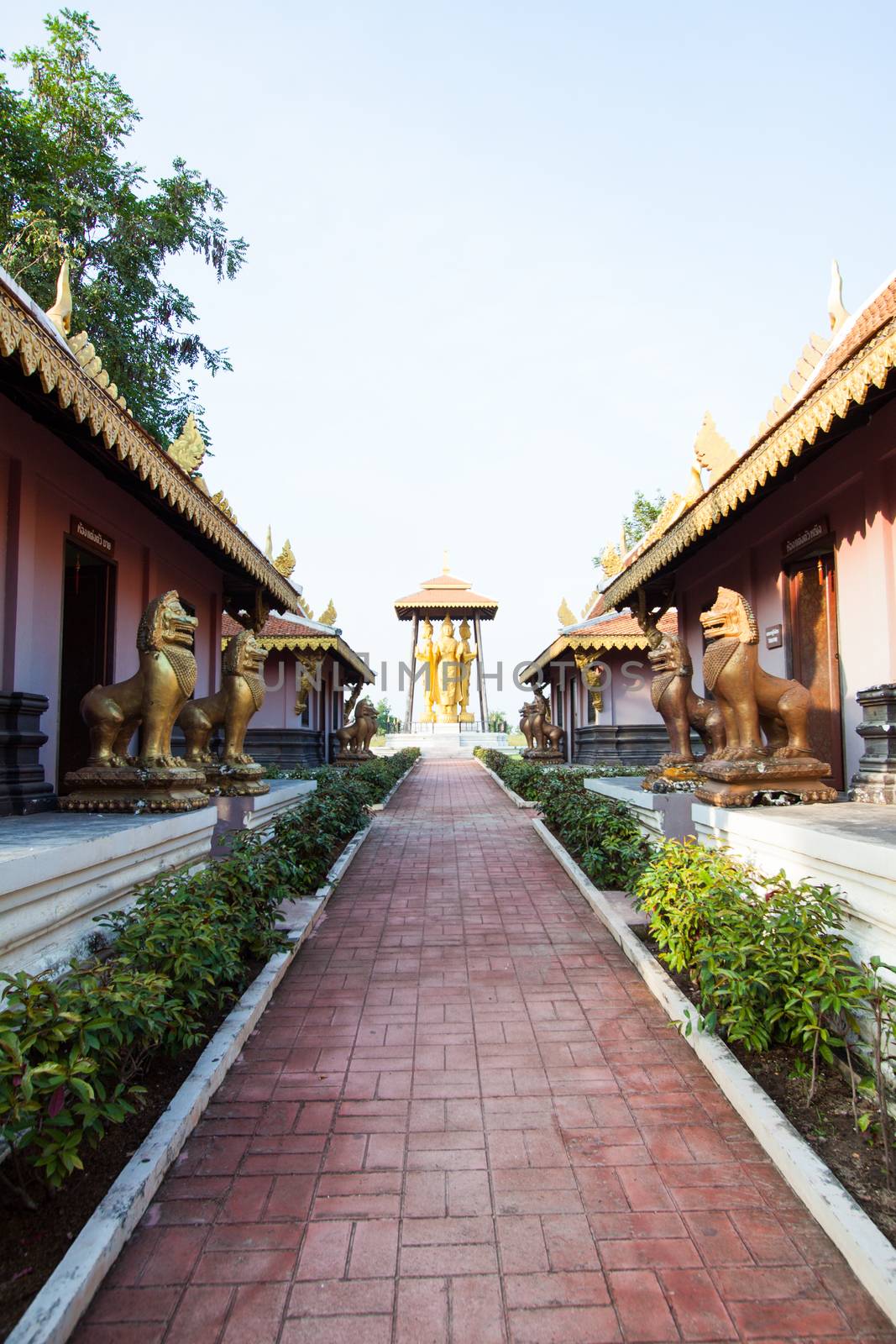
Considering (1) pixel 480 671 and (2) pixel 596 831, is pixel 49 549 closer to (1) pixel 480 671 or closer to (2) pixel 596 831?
(2) pixel 596 831

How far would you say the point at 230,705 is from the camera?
6016mm

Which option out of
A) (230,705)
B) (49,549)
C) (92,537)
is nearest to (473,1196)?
(230,705)

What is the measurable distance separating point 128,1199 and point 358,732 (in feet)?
49.5

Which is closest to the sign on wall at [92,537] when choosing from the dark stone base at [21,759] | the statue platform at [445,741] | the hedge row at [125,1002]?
the dark stone base at [21,759]

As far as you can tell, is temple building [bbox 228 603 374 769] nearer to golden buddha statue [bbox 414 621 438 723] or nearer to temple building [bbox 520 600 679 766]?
temple building [bbox 520 600 679 766]

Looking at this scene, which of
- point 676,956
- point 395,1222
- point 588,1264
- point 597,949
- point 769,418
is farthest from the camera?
point 769,418

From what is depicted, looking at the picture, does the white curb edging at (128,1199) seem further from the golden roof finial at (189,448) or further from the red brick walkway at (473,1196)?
the golden roof finial at (189,448)

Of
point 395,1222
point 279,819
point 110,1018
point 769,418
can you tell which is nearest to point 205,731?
point 279,819

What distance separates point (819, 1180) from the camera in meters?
2.09

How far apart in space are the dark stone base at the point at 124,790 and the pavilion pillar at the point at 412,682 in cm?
2635

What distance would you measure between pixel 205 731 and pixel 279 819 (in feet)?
3.14

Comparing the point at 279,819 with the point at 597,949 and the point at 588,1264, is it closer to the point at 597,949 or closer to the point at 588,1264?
the point at 597,949

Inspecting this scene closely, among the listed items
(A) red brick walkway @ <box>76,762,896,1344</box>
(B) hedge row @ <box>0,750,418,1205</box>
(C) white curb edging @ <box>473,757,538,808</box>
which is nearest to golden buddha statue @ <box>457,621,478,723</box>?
(C) white curb edging @ <box>473,757,538,808</box>

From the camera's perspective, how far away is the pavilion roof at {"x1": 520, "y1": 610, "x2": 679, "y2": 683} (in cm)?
1375
